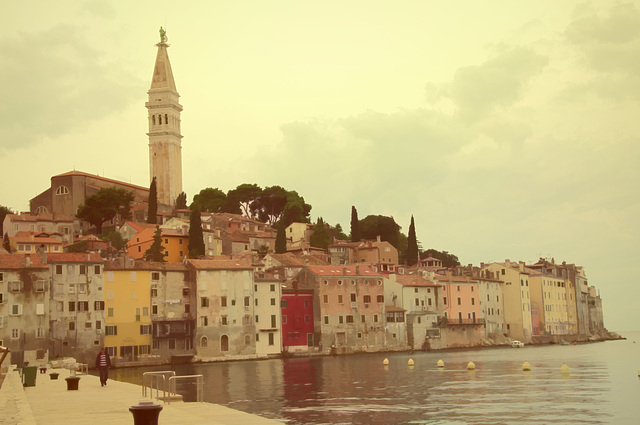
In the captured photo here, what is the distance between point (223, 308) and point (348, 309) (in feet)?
49.0

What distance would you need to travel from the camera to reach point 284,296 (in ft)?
276

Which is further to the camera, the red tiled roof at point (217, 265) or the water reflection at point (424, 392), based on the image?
the red tiled roof at point (217, 265)

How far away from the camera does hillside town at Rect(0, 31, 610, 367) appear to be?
70.7 metres

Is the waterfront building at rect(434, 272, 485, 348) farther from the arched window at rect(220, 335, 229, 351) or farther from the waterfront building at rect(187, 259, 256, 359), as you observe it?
the arched window at rect(220, 335, 229, 351)

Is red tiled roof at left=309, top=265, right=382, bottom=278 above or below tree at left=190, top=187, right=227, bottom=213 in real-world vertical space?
below

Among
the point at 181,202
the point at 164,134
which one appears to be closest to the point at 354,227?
the point at 181,202

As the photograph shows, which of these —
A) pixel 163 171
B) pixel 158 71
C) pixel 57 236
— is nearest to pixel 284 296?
pixel 57 236

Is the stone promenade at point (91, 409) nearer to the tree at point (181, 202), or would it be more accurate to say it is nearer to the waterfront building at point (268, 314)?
the waterfront building at point (268, 314)

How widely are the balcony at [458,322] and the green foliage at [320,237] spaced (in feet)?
73.7

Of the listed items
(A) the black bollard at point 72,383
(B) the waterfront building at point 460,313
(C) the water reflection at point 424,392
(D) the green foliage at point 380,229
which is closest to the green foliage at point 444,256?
(D) the green foliage at point 380,229

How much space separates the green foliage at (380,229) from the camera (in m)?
122

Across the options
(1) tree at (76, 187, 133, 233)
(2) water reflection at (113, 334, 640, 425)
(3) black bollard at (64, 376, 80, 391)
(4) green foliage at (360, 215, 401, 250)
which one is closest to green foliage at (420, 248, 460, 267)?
(4) green foliage at (360, 215, 401, 250)

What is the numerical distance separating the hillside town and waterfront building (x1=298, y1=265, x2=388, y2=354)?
0.50ft

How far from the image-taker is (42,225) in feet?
332
